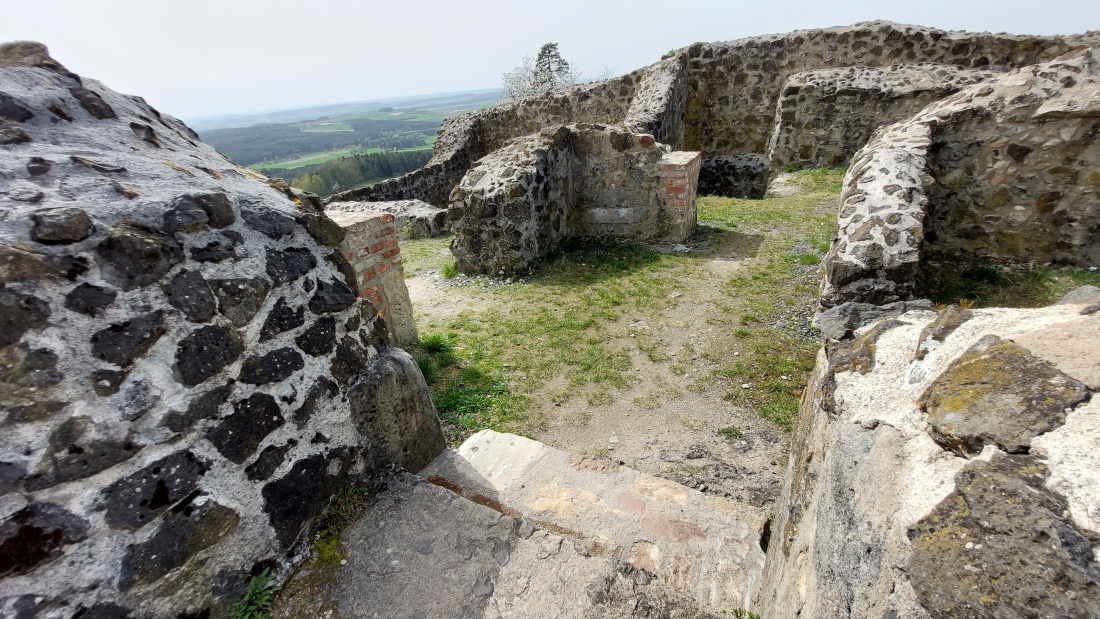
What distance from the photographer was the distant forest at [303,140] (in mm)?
74438

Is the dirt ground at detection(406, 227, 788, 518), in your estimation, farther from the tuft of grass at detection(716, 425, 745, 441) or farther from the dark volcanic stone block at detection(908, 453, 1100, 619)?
the dark volcanic stone block at detection(908, 453, 1100, 619)

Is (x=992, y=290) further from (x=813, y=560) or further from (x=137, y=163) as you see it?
(x=137, y=163)

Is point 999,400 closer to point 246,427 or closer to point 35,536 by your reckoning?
point 246,427

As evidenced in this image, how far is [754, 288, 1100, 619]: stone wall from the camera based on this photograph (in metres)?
0.79

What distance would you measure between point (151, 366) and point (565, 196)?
6.52m

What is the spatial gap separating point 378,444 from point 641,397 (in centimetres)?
250

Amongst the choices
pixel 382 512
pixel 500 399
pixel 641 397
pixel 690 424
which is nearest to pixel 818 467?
pixel 382 512

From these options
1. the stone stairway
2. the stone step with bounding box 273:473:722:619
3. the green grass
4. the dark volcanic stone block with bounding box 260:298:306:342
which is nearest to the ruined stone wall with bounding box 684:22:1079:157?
the green grass

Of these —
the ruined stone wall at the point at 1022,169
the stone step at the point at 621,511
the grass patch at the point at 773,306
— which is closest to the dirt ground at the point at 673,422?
the grass patch at the point at 773,306

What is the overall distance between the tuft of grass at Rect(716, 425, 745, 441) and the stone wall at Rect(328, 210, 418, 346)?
3074 mm

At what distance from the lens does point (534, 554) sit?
1.86 m

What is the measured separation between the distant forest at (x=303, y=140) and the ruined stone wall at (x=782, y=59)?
68627mm

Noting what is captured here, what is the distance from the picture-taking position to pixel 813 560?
1.21 m

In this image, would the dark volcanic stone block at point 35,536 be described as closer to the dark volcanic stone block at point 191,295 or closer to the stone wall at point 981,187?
the dark volcanic stone block at point 191,295
